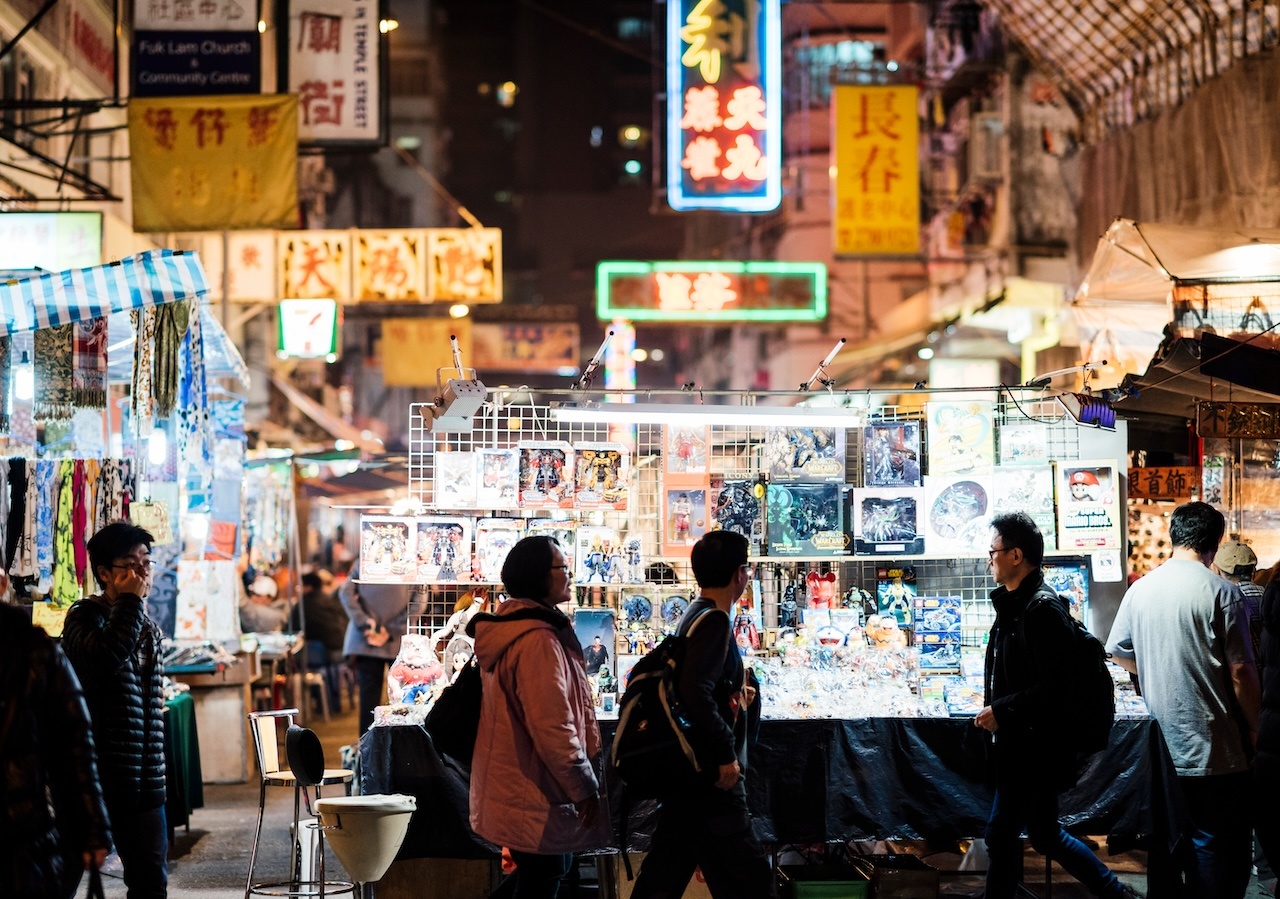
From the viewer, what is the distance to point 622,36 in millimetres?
78625

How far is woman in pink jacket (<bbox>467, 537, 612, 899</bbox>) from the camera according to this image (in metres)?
5.10

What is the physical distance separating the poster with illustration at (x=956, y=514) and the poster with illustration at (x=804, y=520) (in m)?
0.52

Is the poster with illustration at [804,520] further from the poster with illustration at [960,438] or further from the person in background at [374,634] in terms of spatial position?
the person in background at [374,634]

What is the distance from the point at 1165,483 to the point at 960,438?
1.92 meters

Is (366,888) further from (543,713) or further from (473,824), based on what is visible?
(543,713)

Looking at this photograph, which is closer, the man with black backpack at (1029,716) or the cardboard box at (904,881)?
the man with black backpack at (1029,716)

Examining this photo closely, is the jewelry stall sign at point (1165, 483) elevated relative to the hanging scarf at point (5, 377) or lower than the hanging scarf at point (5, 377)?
lower

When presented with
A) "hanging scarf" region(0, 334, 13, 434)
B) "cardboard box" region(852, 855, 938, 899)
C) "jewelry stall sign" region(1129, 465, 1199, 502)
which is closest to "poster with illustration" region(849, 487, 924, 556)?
"cardboard box" region(852, 855, 938, 899)

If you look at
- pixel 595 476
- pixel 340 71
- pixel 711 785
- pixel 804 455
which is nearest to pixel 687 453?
pixel 595 476

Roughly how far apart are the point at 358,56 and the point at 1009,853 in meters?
9.62

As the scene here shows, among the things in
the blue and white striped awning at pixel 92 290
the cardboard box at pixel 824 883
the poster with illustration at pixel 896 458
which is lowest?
the cardboard box at pixel 824 883

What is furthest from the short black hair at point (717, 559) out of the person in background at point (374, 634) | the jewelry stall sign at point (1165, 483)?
the person in background at point (374, 634)

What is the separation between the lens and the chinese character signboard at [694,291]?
19.3m

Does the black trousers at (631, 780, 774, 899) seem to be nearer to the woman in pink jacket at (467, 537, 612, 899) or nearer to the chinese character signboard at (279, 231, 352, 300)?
the woman in pink jacket at (467, 537, 612, 899)
